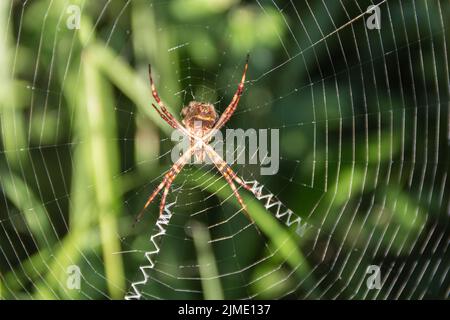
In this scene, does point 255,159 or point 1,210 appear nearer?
point 1,210

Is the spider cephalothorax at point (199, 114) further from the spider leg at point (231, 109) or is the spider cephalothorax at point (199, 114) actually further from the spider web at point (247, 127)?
the spider web at point (247, 127)

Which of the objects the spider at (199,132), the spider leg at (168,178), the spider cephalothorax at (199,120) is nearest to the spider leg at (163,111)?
the spider at (199,132)

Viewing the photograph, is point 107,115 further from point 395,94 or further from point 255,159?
point 395,94

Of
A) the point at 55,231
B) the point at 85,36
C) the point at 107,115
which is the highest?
the point at 85,36

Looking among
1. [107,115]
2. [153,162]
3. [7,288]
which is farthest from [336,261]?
[7,288]
